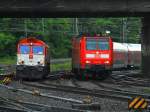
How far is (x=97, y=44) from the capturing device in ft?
121

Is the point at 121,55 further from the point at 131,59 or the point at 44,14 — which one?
the point at 44,14

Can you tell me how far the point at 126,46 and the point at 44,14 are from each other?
1776cm

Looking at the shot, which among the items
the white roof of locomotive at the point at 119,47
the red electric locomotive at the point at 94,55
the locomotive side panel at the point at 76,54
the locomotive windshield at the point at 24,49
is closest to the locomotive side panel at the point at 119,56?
the white roof of locomotive at the point at 119,47

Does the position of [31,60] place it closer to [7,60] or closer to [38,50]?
[38,50]

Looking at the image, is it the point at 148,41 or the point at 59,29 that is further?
the point at 59,29

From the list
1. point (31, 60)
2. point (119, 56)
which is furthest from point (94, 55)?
point (119, 56)

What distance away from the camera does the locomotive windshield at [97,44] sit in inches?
1446

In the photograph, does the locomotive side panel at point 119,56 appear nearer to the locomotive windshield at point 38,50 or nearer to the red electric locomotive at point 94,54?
the red electric locomotive at point 94,54

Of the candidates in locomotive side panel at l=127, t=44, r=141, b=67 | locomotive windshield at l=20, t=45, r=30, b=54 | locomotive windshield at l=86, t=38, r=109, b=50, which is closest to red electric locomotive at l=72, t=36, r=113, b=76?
locomotive windshield at l=86, t=38, r=109, b=50

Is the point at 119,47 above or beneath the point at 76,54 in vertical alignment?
above

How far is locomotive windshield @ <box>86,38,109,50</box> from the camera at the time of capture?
36719 mm

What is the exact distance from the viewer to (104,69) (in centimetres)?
3609

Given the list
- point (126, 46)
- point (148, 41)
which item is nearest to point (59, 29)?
point (126, 46)

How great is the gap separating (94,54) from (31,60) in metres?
4.26
